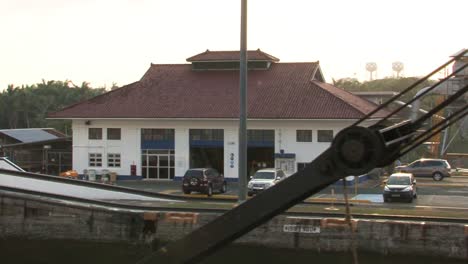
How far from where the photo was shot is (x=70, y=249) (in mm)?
14148

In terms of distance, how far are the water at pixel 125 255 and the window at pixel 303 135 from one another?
3221 centimetres

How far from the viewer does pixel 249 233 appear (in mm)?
12922

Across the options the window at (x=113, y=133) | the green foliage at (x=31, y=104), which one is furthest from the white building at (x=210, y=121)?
the green foliage at (x=31, y=104)

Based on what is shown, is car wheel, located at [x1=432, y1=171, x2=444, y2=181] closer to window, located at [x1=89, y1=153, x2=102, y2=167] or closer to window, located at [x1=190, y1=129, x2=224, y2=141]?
window, located at [x1=190, y1=129, x2=224, y2=141]

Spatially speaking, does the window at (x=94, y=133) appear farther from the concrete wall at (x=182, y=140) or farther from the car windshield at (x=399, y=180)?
the car windshield at (x=399, y=180)

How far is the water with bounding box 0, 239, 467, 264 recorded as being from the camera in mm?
12422

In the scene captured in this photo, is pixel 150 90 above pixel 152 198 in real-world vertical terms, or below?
above

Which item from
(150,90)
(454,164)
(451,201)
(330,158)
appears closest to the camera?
(330,158)

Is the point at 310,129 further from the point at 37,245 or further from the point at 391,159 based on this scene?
the point at 391,159

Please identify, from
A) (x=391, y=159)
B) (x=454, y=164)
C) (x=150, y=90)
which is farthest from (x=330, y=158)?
(x=454, y=164)

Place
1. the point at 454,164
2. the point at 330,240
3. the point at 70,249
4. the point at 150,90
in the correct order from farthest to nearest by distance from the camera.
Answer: the point at 454,164 < the point at 150,90 < the point at 70,249 < the point at 330,240

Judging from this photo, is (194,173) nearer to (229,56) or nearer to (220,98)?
(220,98)

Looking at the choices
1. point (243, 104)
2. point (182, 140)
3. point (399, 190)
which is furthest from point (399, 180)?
point (243, 104)

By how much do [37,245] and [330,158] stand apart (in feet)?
32.2
